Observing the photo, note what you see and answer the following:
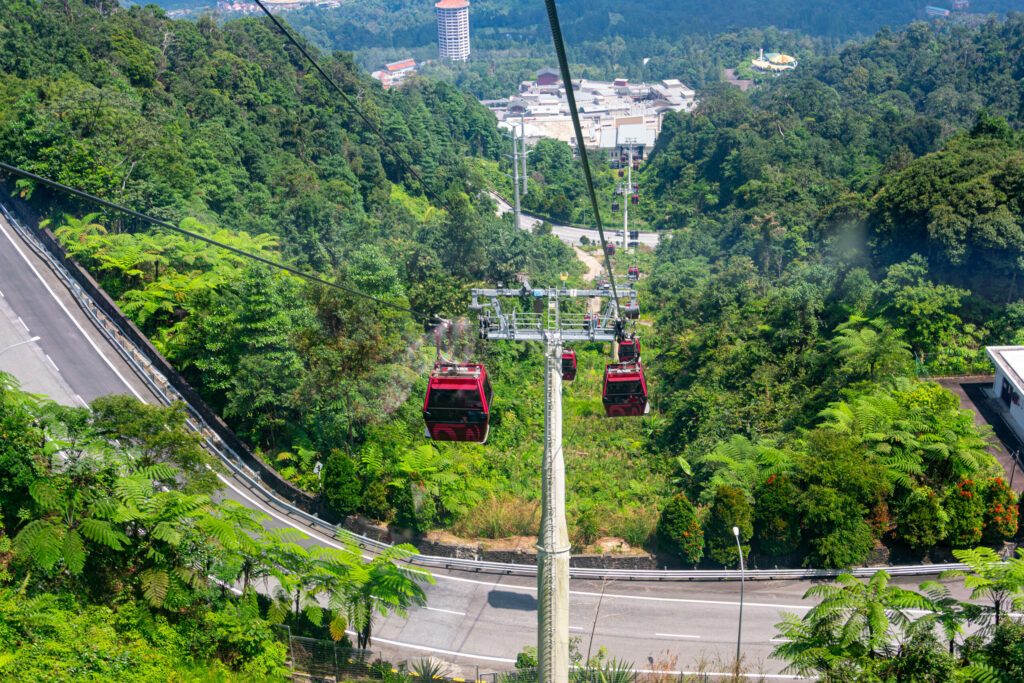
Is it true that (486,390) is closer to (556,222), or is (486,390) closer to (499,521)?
(499,521)

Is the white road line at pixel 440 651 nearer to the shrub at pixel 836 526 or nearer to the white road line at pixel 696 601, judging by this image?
the white road line at pixel 696 601

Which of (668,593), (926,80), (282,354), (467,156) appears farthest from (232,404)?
(926,80)

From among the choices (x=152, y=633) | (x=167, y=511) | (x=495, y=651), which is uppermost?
(x=167, y=511)

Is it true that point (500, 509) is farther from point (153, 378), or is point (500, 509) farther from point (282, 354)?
point (153, 378)

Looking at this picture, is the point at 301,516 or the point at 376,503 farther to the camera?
the point at 301,516

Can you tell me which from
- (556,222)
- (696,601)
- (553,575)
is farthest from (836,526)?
(556,222)

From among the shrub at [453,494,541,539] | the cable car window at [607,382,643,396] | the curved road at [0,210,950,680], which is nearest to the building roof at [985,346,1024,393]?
the curved road at [0,210,950,680]
